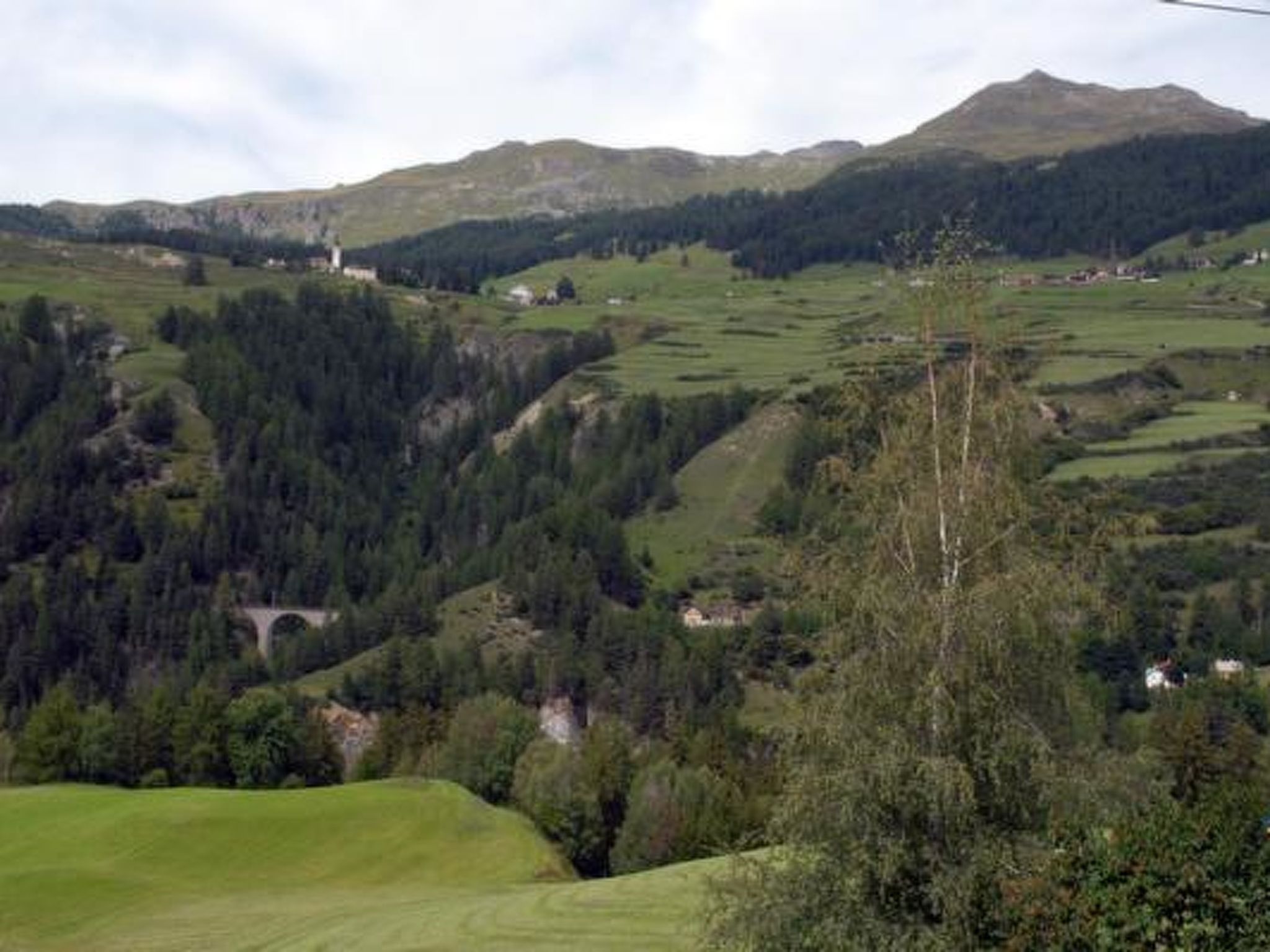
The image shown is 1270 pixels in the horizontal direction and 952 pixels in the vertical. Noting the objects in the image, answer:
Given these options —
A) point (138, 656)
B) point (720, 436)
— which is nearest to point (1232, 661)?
point (720, 436)

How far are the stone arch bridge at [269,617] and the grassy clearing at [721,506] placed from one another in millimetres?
42208

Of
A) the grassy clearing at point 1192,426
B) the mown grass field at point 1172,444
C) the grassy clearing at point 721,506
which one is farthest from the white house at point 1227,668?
the grassy clearing at point 721,506

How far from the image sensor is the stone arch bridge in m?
187

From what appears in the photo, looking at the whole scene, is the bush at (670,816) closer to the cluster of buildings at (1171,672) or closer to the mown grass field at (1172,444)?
the cluster of buildings at (1171,672)

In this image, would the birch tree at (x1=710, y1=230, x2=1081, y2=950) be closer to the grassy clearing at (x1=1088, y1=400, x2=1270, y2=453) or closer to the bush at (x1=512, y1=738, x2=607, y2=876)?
the bush at (x1=512, y1=738, x2=607, y2=876)

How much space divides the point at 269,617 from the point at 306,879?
133 meters

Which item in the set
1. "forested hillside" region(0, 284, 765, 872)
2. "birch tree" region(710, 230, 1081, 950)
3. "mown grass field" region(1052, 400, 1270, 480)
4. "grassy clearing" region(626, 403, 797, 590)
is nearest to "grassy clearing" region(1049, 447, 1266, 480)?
"mown grass field" region(1052, 400, 1270, 480)

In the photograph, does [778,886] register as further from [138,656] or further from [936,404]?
[138,656]

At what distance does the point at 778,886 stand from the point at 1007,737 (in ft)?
14.6

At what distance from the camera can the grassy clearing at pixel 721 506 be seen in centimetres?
16738

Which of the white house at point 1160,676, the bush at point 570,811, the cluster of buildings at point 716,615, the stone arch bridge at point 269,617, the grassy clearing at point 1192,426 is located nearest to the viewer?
the bush at point 570,811

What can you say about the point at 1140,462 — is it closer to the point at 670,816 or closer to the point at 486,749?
the point at 486,749

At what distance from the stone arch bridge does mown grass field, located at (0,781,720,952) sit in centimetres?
10236

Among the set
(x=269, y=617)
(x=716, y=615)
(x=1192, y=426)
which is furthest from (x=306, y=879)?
(x=269, y=617)
